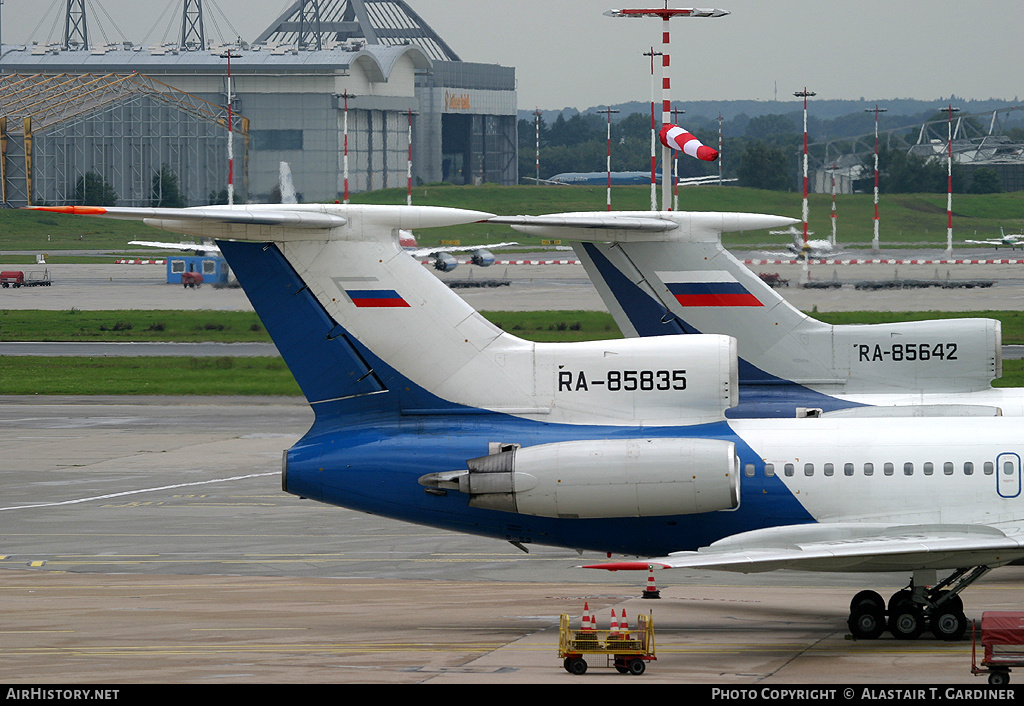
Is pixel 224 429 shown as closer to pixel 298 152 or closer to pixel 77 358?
pixel 77 358

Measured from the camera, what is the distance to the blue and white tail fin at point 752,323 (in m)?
21.9

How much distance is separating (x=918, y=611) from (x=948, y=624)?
0.41 m

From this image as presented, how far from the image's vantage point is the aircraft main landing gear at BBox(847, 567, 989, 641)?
17.6 metres

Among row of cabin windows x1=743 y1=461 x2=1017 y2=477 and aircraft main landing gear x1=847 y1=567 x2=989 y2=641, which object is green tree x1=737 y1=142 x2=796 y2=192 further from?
aircraft main landing gear x1=847 y1=567 x2=989 y2=641

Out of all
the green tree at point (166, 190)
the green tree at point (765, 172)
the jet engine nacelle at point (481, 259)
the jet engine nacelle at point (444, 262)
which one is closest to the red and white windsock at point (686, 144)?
the jet engine nacelle at point (444, 262)

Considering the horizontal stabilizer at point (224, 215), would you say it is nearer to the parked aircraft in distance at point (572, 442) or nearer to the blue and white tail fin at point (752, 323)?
the parked aircraft in distance at point (572, 442)

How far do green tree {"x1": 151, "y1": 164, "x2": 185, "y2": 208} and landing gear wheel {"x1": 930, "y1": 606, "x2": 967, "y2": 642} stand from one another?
408 ft

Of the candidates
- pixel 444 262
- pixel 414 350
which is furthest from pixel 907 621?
pixel 444 262

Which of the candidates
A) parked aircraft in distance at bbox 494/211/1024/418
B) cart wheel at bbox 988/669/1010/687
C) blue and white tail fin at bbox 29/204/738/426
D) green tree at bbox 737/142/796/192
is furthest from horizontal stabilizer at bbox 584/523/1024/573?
green tree at bbox 737/142/796/192

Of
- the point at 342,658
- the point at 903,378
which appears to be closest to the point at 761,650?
the point at 342,658

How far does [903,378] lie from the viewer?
73.0ft

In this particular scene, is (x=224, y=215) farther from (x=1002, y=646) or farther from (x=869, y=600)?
(x=1002, y=646)

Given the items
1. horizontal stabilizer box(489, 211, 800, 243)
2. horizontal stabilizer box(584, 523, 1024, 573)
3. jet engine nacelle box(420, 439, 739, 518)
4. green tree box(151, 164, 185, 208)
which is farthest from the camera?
green tree box(151, 164, 185, 208)

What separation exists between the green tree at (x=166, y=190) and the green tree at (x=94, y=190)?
4.16 metres
